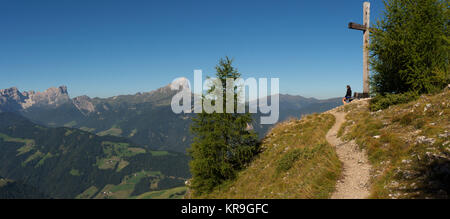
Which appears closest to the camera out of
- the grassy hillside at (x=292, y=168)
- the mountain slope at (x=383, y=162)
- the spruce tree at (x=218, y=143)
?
the mountain slope at (x=383, y=162)

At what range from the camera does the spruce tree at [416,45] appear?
567 inches

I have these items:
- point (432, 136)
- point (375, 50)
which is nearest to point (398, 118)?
point (432, 136)

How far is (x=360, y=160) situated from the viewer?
10.7 meters

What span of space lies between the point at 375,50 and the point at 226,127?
13.5 metres

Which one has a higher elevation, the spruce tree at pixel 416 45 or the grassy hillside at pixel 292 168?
the spruce tree at pixel 416 45

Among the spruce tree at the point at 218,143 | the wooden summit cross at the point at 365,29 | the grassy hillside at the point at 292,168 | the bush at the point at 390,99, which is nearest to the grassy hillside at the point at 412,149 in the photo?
the bush at the point at 390,99

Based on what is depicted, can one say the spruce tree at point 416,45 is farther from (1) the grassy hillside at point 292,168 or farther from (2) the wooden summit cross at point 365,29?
(1) the grassy hillside at point 292,168

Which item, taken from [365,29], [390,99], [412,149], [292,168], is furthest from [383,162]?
[365,29]

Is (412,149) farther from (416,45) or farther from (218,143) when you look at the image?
(218,143)

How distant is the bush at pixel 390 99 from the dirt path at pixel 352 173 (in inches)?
236

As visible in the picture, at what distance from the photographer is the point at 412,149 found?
9.06m

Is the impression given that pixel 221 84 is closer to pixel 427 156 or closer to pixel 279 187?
pixel 279 187

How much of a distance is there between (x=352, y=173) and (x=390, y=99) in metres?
10.4
